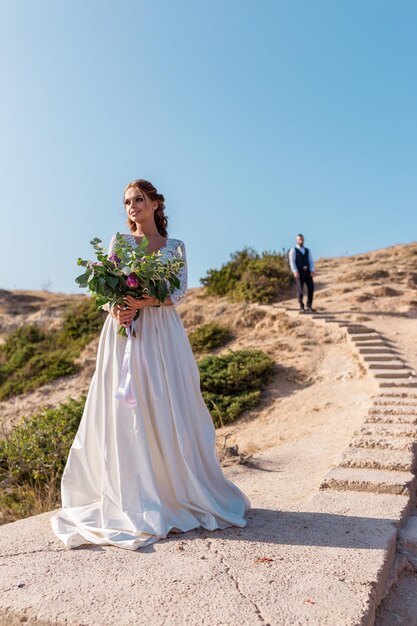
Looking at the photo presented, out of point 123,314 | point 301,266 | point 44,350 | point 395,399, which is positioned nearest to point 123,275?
point 123,314

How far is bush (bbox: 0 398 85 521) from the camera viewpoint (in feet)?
14.7

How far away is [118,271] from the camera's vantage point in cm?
305

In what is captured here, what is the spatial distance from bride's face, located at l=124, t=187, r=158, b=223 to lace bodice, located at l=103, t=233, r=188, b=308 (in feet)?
0.43

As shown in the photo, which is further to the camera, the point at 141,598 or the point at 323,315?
the point at 323,315

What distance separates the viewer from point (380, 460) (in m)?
4.00

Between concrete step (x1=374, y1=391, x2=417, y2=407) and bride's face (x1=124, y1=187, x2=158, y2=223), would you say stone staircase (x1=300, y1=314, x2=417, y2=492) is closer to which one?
concrete step (x1=374, y1=391, x2=417, y2=407)

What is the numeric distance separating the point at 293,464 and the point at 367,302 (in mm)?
Result: 8613

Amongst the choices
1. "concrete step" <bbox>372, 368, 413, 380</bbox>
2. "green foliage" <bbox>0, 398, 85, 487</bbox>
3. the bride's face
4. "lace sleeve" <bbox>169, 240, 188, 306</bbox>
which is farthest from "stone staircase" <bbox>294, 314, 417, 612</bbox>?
"green foliage" <bbox>0, 398, 85, 487</bbox>

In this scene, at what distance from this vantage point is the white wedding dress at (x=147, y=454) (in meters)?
2.93

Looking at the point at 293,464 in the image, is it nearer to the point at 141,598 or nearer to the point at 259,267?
the point at 141,598

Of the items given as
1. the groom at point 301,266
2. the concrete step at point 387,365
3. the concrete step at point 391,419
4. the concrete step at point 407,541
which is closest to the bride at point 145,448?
the concrete step at point 407,541

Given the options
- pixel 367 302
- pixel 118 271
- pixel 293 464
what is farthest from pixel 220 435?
pixel 367 302

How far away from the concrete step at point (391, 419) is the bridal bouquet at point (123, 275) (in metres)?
2.87

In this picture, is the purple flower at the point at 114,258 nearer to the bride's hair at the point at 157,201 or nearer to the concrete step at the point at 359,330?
the bride's hair at the point at 157,201
